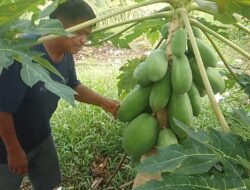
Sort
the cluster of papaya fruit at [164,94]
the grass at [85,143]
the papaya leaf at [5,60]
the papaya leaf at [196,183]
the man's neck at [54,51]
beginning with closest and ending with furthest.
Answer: the papaya leaf at [196,183] < the papaya leaf at [5,60] < the cluster of papaya fruit at [164,94] < the man's neck at [54,51] < the grass at [85,143]

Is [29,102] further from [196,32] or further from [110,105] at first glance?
[196,32]

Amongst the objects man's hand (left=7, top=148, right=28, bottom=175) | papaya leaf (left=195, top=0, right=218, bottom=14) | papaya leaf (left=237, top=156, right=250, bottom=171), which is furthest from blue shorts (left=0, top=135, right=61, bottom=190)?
papaya leaf (left=237, top=156, right=250, bottom=171)

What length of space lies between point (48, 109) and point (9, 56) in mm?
1051

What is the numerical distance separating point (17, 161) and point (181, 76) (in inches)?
40.9

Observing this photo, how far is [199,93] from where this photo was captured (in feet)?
5.89

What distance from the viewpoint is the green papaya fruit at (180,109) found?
5.30ft

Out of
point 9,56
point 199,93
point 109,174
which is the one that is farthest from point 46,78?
point 109,174

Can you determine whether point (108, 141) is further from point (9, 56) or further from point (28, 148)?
point (9, 56)

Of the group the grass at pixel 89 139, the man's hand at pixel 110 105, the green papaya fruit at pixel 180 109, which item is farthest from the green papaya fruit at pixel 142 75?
the grass at pixel 89 139

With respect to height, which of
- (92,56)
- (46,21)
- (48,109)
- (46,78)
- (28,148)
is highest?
(46,21)

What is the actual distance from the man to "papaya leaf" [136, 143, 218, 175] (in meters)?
0.86

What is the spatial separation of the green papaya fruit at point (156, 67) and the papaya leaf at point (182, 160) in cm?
44

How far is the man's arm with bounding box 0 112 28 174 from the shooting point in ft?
6.84

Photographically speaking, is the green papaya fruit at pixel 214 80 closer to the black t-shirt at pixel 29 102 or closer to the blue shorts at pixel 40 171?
the black t-shirt at pixel 29 102
